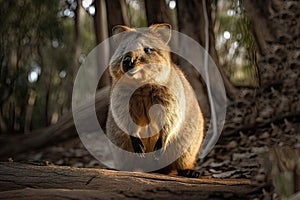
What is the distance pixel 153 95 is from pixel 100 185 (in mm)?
1227

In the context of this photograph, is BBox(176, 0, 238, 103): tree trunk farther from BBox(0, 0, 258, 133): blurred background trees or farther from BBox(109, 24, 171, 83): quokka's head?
BBox(109, 24, 171, 83): quokka's head

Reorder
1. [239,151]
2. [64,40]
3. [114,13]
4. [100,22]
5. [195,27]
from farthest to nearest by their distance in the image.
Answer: [64,40]
[100,22]
[114,13]
[195,27]
[239,151]

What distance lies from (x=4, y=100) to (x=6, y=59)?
791mm

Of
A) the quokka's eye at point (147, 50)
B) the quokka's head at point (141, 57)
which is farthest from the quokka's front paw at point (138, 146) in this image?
the quokka's eye at point (147, 50)

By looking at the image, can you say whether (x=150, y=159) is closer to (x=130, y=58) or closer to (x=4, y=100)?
(x=130, y=58)

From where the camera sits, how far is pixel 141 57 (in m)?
4.62

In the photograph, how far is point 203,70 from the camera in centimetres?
748

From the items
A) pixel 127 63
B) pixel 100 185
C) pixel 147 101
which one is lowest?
pixel 100 185

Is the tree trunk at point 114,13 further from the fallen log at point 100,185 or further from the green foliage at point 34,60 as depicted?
the fallen log at point 100,185

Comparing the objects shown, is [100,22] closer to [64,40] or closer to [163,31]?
[64,40]

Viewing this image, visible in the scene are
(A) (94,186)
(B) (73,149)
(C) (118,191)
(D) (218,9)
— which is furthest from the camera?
(D) (218,9)

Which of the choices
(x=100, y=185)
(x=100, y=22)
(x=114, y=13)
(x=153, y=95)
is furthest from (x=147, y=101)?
(x=100, y=22)

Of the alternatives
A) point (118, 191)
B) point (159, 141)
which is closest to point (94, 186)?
point (118, 191)

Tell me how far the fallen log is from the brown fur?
853mm
